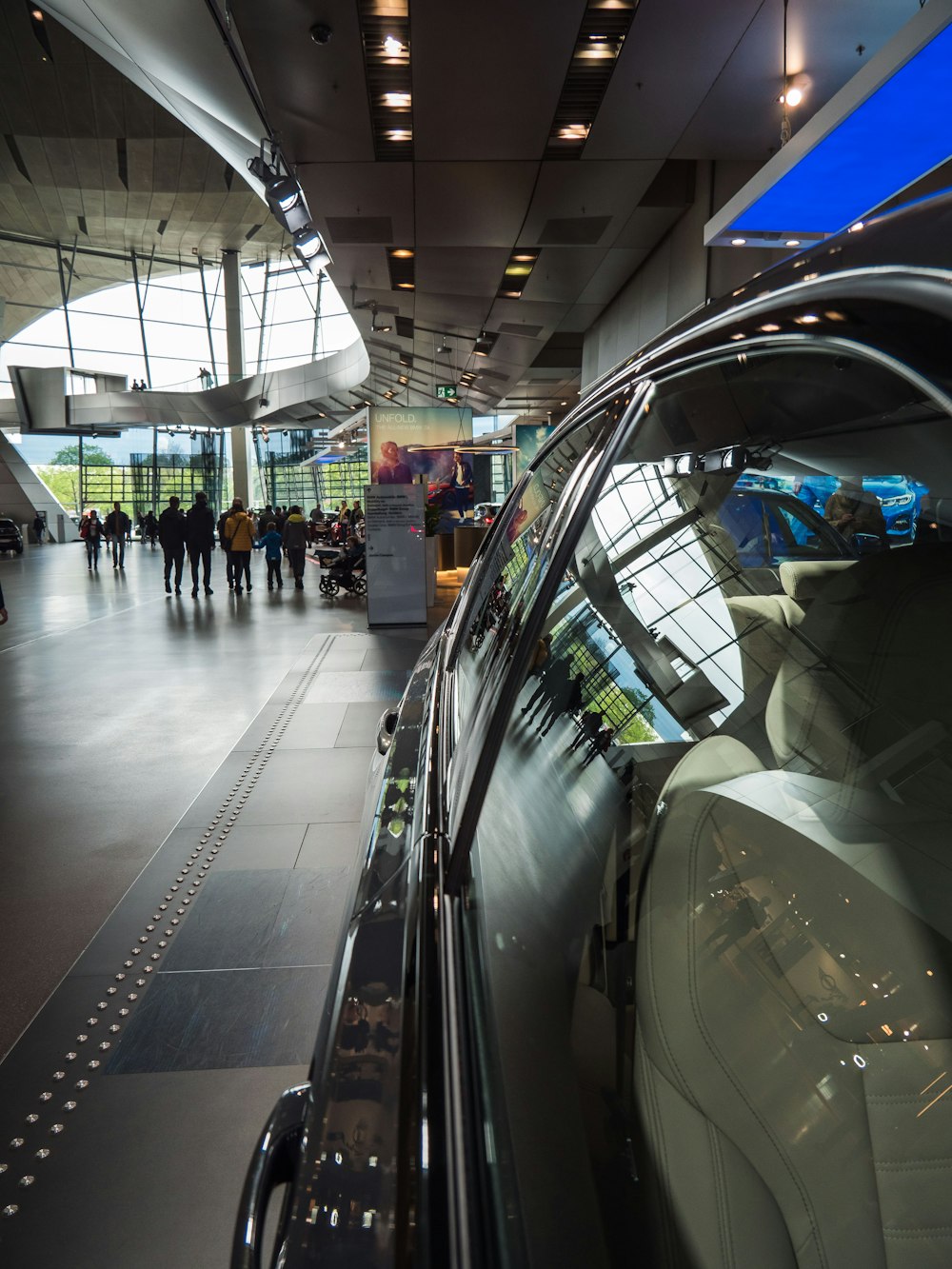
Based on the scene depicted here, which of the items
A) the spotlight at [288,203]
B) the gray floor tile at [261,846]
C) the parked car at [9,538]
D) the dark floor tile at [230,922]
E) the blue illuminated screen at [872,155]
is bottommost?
the gray floor tile at [261,846]

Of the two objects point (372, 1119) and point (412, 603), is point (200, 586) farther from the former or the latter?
point (372, 1119)

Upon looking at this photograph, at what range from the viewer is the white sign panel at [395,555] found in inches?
413

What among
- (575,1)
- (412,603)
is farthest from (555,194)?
(412,603)

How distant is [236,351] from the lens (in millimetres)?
37219

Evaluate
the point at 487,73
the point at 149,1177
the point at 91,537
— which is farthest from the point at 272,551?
the point at 149,1177

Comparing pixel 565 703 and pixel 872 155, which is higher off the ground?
pixel 872 155

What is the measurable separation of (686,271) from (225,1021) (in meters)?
8.41

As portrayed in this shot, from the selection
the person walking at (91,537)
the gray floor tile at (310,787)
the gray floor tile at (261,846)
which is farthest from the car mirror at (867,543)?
the person walking at (91,537)

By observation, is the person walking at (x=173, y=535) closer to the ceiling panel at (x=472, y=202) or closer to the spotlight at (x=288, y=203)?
the spotlight at (x=288, y=203)

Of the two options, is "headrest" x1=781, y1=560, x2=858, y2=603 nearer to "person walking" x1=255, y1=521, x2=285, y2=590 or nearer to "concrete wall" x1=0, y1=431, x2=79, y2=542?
"person walking" x1=255, y1=521, x2=285, y2=590

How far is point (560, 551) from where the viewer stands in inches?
51.7

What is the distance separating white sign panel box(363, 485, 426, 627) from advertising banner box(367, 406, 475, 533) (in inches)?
272

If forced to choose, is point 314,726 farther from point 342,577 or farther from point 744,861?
point 342,577

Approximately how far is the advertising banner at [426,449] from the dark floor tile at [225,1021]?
15.1 metres
